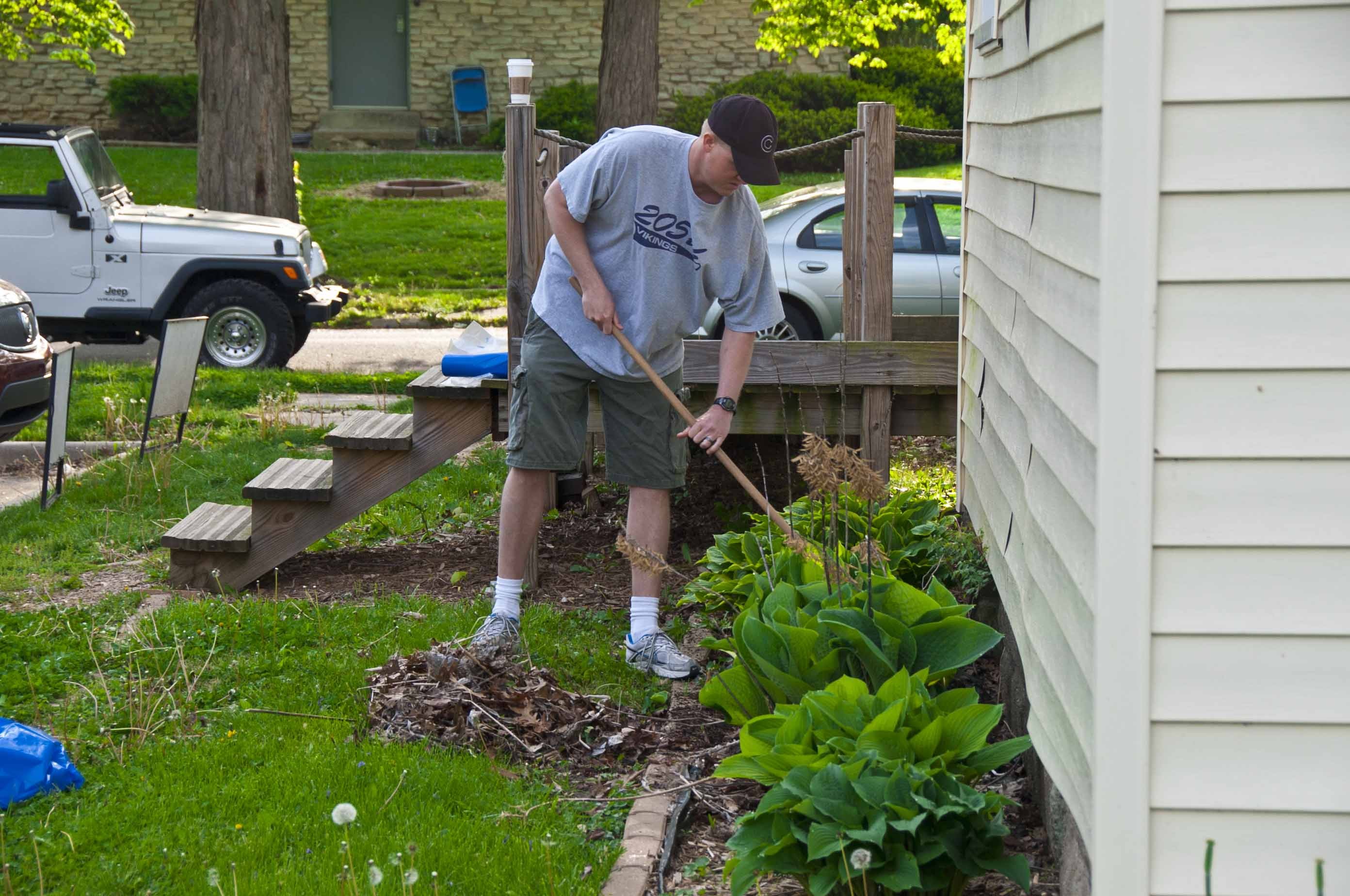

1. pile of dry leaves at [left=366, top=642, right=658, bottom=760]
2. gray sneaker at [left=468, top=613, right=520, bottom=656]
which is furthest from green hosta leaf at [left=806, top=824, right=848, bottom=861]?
gray sneaker at [left=468, top=613, right=520, bottom=656]

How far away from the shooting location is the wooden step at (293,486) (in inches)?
211

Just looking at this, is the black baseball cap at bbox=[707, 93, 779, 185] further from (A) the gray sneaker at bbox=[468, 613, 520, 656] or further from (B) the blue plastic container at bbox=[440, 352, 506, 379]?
(B) the blue plastic container at bbox=[440, 352, 506, 379]

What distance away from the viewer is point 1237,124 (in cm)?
217

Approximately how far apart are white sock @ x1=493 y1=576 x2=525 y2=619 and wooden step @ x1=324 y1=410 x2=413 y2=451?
45.2 inches

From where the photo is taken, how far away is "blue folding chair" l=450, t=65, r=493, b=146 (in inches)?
977

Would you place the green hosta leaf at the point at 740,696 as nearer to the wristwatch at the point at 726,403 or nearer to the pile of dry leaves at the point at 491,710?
Result: the pile of dry leaves at the point at 491,710

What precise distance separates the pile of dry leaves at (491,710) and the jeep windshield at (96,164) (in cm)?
781

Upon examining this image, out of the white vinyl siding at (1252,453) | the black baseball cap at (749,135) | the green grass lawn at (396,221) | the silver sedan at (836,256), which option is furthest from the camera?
the green grass lawn at (396,221)

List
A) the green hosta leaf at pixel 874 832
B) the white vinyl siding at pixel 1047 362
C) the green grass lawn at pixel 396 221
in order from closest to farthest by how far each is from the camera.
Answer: the white vinyl siding at pixel 1047 362 → the green hosta leaf at pixel 874 832 → the green grass lawn at pixel 396 221

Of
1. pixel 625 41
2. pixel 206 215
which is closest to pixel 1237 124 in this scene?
pixel 206 215

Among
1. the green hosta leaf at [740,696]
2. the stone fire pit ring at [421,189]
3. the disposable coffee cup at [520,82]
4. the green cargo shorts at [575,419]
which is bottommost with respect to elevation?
the green hosta leaf at [740,696]

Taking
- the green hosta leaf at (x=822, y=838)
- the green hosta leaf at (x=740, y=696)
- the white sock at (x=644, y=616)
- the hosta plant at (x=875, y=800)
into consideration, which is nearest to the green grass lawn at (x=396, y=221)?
the white sock at (x=644, y=616)

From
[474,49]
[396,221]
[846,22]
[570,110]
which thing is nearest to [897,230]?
[846,22]

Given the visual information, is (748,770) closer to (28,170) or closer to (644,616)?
Answer: (644,616)
